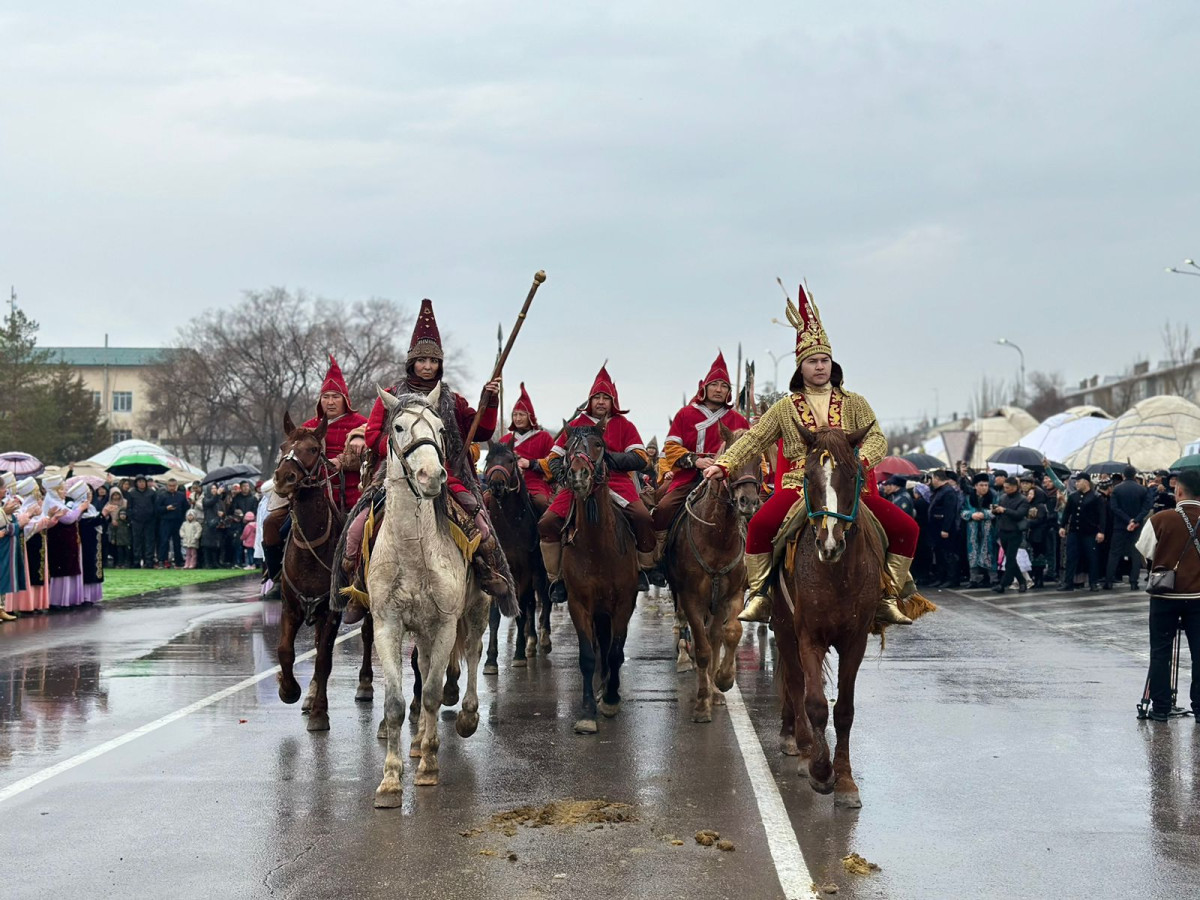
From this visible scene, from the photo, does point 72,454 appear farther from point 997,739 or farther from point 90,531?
point 997,739

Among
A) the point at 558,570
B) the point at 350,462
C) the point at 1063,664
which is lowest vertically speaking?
the point at 1063,664

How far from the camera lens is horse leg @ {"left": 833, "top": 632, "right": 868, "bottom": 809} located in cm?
819

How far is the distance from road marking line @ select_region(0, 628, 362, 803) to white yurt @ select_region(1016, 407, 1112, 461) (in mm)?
33722

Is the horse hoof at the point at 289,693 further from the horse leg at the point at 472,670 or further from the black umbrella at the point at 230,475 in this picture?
the black umbrella at the point at 230,475

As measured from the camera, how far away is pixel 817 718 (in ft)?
26.8

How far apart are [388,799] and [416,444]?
6.87 feet

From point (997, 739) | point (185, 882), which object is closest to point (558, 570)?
point (997, 739)

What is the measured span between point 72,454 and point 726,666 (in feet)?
220

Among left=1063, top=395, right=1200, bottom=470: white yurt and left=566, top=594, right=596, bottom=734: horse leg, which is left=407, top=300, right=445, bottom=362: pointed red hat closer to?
left=566, top=594, right=596, bottom=734: horse leg

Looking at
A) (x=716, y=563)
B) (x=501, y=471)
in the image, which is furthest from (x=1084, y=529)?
(x=716, y=563)

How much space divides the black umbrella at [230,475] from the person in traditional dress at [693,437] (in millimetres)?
23438

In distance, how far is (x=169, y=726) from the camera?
10898mm

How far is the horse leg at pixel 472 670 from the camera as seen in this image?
9.86 meters

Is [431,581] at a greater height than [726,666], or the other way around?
[431,581]
